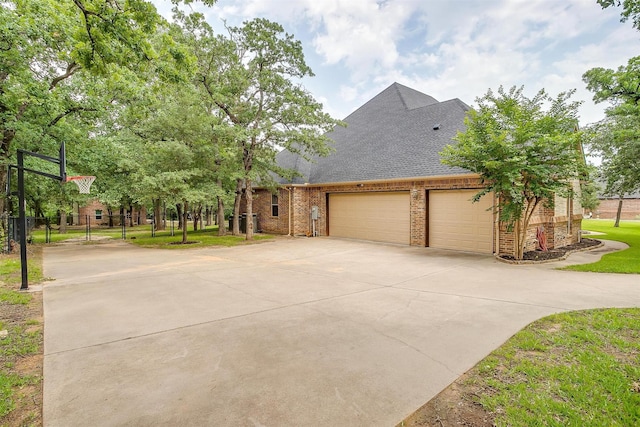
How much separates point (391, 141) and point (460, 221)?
212 inches

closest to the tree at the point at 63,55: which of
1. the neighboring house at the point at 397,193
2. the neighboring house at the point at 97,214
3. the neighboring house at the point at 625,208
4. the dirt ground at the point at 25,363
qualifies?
the dirt ground at the point at 25,363

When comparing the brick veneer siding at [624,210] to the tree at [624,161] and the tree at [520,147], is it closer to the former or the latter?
the tree at [624,161]

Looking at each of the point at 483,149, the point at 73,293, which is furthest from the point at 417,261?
the point at 73,293

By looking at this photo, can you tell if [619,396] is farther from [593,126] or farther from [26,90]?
[593,126]

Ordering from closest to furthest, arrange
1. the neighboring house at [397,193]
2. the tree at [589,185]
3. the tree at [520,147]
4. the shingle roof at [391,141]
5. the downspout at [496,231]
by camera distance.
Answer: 1. the tree at [520,147]
2. the tree at [589,185]
3. the downspout at [496,231]
4. the neighboring house at [397,193]
5. the shingle roof at [391,141]

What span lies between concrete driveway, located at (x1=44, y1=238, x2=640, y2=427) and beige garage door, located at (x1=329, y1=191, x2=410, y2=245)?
5006mm

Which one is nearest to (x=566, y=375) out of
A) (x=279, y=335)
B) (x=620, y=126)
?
(x=279, y=335)

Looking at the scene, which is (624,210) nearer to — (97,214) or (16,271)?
(16,271)

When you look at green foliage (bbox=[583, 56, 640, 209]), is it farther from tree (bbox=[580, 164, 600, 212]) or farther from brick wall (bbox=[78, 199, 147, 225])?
brick wall (bbox=[78, 199, 147, 225])

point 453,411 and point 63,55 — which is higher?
point 63,55

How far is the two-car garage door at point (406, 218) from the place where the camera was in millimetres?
10883

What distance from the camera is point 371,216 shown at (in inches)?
562

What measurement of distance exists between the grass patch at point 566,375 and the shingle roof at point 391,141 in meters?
7.66

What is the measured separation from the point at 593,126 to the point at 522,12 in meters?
11.9
